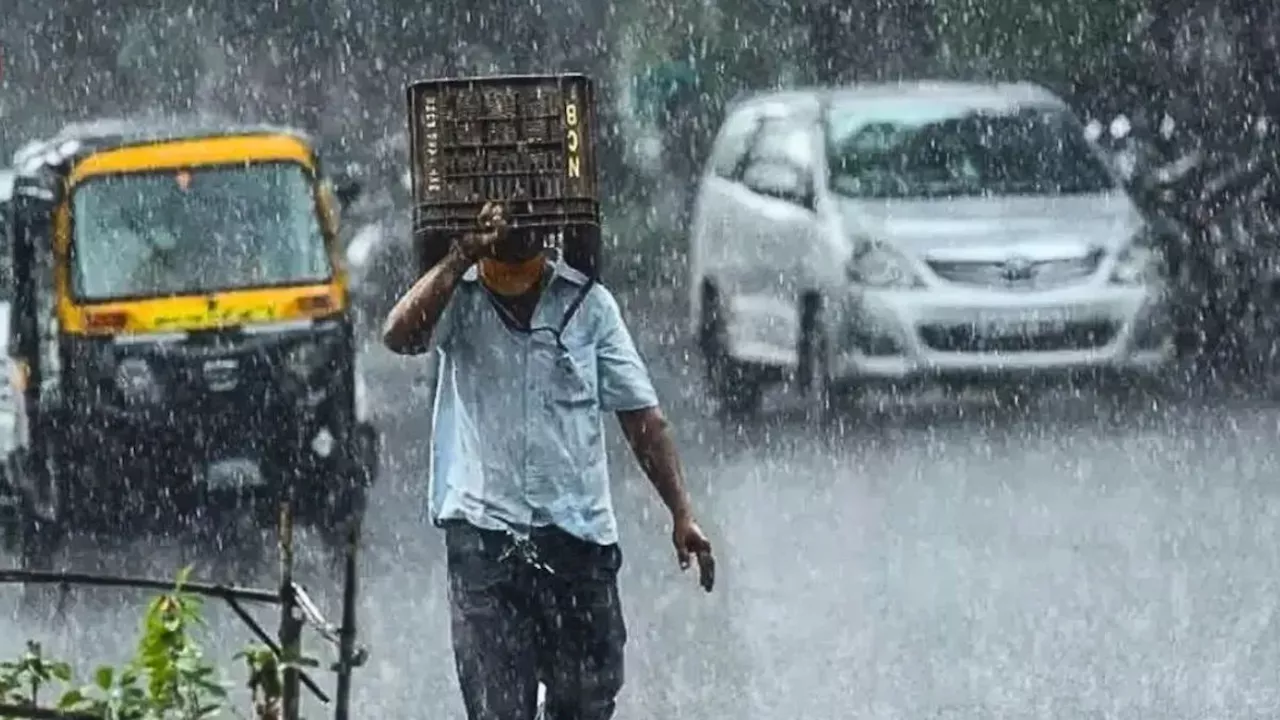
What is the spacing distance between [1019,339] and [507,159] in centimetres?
910

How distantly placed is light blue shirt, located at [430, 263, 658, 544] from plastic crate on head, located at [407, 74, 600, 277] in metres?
0.12

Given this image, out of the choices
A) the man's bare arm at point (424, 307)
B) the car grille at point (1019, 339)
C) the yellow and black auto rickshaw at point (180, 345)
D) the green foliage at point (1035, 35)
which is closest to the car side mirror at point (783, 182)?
the car grille at point (1019, 339)

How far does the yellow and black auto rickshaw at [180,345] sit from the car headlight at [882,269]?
106 inches

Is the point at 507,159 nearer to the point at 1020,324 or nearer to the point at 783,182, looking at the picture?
the point at 1020,324

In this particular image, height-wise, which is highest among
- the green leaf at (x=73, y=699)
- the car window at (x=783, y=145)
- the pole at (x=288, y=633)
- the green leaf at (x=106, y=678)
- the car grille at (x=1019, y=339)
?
the pole at (x=288, y=633)

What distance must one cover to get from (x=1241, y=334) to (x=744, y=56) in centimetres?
335

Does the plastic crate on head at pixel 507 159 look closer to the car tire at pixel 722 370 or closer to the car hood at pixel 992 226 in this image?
the car hood at pixel 992 226

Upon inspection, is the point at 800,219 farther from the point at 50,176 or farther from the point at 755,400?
the point at 50,176

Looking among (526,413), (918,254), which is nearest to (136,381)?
(918,254)

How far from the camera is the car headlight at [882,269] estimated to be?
1494 centimetres

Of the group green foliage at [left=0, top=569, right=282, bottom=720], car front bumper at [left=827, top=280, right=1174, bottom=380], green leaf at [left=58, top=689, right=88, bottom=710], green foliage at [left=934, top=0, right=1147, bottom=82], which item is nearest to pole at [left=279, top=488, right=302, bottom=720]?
green foliage at [left=0, top=569, right=282, bottom=720]

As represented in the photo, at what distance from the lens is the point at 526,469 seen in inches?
245

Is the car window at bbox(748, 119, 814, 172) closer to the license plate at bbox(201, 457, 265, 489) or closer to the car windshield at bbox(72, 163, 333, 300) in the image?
the car windshield at bbox(72, 163, 333, 300)

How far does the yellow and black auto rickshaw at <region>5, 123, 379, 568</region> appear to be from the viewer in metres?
12.7
